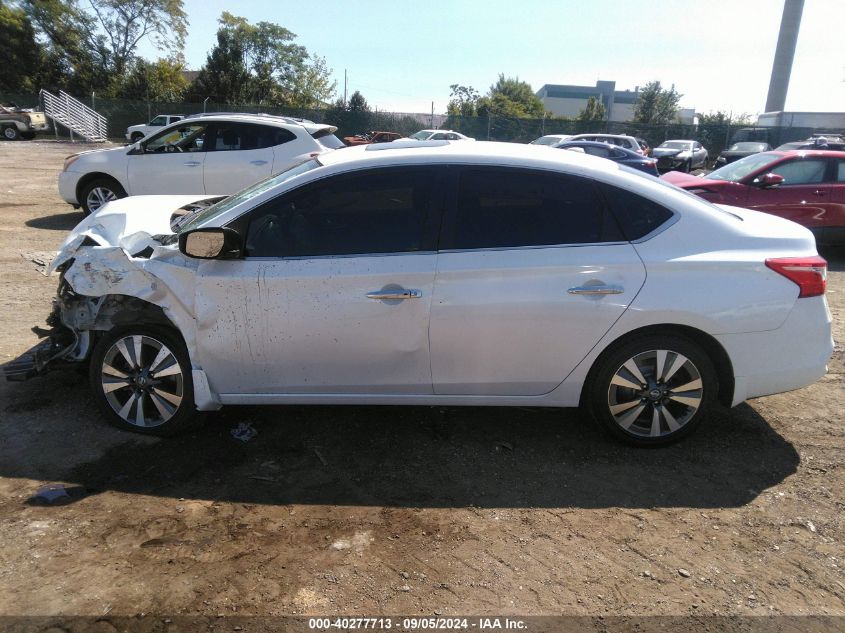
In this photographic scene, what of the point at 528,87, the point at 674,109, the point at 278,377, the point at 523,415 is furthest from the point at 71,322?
the point at 528,87

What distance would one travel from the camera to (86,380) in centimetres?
458

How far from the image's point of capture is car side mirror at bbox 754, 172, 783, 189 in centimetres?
912

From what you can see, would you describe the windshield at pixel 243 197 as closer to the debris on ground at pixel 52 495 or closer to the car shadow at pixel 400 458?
the car shadow at pixel 400 458

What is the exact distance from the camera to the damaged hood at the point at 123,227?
4.00 m

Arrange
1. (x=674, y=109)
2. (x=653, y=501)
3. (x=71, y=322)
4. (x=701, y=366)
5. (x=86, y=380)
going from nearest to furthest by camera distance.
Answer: (x=653, y=501), (x=701, y=366), (x=71, y=322), (x=86, y=380), (x=674, y=109)

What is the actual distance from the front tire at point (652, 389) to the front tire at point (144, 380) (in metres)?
2.46

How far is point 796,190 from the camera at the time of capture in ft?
30.5

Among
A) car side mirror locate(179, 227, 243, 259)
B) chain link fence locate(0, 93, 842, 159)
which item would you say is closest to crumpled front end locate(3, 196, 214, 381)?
car side mirror locate(179, 227, 243, 259)

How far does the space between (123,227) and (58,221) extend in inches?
297

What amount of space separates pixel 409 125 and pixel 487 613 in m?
36.2

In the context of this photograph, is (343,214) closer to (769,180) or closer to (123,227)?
(123,227)

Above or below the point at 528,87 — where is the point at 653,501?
below

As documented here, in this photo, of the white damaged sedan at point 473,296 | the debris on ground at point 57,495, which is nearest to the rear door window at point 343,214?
the white damaged sedan at point 473,296

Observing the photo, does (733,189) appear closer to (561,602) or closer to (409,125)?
(561,602)
